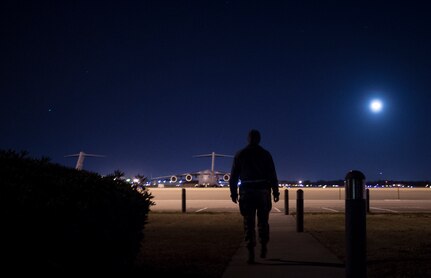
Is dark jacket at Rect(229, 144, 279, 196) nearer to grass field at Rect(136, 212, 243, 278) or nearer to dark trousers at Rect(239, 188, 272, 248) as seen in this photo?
dark trousers at Rect(239, 188, 272, 248)

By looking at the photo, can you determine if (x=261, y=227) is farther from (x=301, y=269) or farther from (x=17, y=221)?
(x=17, y=221)

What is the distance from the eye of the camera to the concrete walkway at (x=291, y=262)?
748 cm

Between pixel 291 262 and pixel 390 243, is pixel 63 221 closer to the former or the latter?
pixel 291 262

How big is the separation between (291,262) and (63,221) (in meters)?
5.28

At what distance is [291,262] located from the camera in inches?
335

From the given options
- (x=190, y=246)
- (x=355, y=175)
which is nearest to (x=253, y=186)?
(x=190, y=246)

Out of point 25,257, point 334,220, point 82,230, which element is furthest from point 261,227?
point 334,220

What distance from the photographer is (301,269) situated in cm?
782

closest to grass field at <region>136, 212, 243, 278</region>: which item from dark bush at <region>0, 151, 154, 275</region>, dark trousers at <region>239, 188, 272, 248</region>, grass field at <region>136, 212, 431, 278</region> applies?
grass field at <region>136, 212, 431, 278</region>

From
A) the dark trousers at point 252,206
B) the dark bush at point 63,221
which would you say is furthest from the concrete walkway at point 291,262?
the dark bush at point 63,221

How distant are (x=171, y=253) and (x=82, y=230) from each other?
5.29 metres

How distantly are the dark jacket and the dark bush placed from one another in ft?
7.84

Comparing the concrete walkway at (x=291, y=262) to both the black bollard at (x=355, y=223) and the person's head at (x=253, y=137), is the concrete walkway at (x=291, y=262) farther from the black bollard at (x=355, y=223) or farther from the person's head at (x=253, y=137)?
the black bollard at (x=355, y=223)

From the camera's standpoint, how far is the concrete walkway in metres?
7.48
